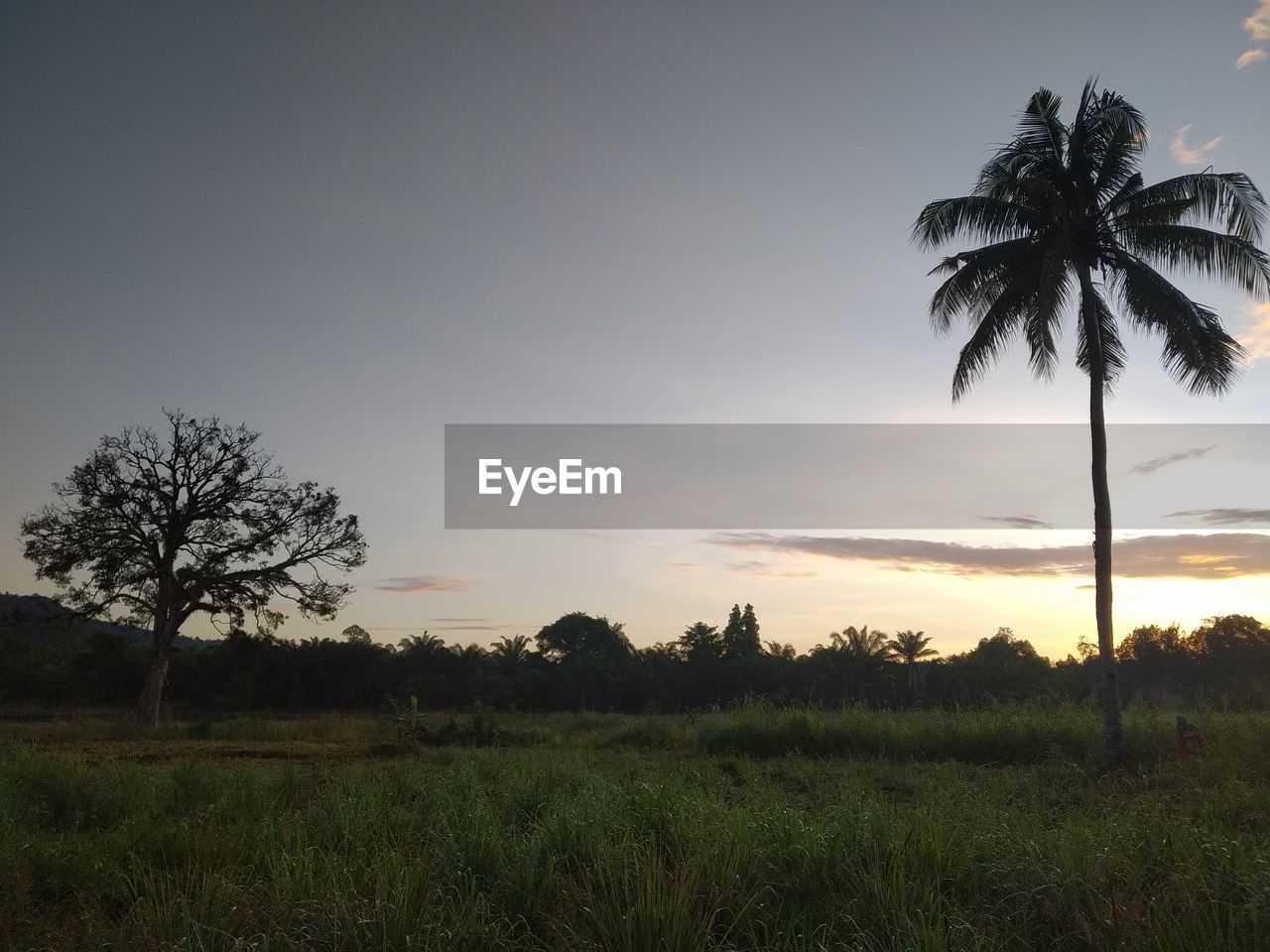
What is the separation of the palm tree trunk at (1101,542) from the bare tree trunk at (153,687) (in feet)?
80.0

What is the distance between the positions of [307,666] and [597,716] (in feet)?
83.7

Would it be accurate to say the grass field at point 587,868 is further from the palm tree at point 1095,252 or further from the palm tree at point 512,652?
the palm tree at point 512,652

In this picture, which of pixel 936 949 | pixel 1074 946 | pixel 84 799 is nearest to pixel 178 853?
pixel 84 799

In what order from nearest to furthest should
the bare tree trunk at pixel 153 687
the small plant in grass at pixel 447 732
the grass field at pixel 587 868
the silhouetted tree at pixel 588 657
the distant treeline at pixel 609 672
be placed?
the grass field at pixel 587 868, the small plant in grass at pixel 447 732, the bare tree trunk at pixel 153 687, the distant treeline at pixel 609 672, the silhouetted tree at pixel 588 657

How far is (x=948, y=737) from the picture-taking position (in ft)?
51.5

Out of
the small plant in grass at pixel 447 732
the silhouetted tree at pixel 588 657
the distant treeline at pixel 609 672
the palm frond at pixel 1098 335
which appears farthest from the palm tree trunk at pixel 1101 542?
the silhouetted tree at pixel 588 657

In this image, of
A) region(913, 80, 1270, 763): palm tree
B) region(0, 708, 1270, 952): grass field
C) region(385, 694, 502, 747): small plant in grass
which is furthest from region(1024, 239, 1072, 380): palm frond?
region(385, 694, 502, 747): small plant in grass

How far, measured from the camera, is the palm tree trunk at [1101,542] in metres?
13.5

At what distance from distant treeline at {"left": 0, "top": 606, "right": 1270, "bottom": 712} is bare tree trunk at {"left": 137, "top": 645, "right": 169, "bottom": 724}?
1078 centimetres

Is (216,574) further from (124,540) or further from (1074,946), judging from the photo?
(1074,946)

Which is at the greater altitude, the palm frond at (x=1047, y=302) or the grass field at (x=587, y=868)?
the palm frond at (x=1047, y=302)

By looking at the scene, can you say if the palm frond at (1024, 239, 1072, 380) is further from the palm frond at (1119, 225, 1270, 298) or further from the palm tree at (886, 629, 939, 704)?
the palm tree at (886, 629, 939, 704)

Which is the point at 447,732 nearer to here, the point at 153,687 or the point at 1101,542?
the point at 153,687

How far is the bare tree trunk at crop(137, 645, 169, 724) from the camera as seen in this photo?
23734 millimetres
